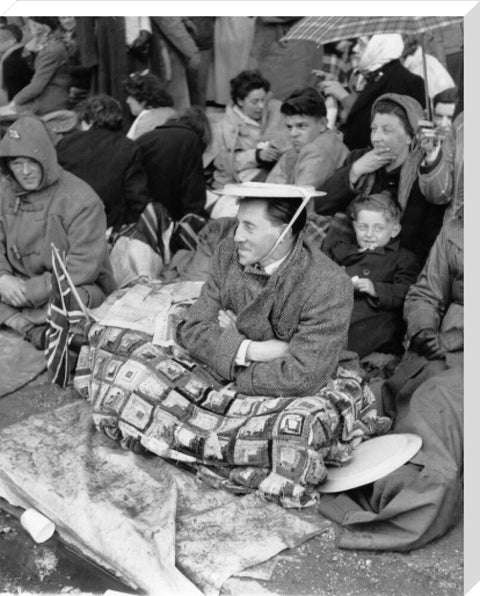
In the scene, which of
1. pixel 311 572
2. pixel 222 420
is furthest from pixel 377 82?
pixel 311 572

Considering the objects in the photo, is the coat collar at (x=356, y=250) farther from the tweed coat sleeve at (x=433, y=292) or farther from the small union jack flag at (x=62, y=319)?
the small union jack flag at (x=62, y=319)

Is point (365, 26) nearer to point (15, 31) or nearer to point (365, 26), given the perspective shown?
point (365, 26)

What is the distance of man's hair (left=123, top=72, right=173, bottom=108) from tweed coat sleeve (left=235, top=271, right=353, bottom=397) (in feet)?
11.0

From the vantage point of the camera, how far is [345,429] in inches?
159

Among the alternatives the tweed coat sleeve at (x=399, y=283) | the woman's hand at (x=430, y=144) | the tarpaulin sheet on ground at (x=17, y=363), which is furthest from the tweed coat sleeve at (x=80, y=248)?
the woman's hand at (x=430, y=144)

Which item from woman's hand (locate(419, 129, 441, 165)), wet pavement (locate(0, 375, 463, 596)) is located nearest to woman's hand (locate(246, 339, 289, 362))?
wet pavement (locate(0, 375, 463, 596))

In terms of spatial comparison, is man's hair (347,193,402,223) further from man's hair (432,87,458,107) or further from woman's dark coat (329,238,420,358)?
man's hair (432,87,458,107)

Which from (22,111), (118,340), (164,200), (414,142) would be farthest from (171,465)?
(22,111)

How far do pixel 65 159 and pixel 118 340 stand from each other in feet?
6.93

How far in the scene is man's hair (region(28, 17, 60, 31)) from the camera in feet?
23.9

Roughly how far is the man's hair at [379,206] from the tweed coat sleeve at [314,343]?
3.31 feet

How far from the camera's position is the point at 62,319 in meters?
5.02

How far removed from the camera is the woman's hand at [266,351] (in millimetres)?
4117

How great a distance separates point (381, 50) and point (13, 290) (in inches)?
121
